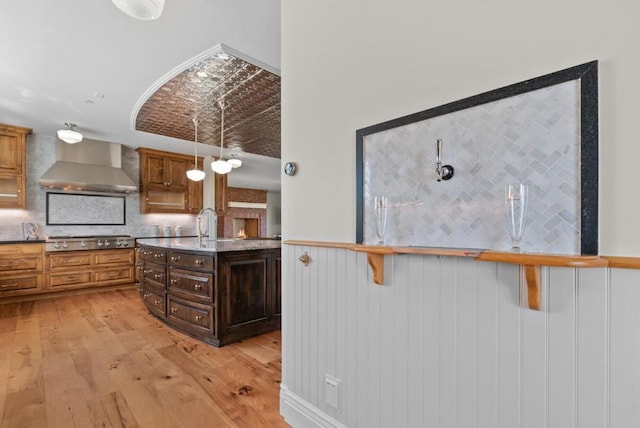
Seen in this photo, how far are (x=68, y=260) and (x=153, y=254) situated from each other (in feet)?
7.76

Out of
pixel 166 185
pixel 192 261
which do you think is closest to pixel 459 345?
pixel 192 261

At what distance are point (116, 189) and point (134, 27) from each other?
384 cm

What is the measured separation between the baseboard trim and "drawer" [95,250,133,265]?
15.3 ft

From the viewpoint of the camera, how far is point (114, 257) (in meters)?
5.20

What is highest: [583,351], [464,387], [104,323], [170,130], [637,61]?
[170,130]

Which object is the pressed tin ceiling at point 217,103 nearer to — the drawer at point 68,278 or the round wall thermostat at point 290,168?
the round wall thermostat at point 290,168

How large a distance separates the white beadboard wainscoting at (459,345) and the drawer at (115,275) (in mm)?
→ 4727

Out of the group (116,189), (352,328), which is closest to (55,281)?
(116,189)

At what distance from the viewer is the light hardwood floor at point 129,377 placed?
1.80 metres

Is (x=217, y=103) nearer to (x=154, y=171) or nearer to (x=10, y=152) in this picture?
(x=154, y=171)

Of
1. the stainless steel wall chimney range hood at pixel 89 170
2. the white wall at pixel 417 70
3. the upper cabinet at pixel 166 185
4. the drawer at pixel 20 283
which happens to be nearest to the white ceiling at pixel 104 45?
the white wall at pixel 417 70

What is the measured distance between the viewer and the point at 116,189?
5340 mm

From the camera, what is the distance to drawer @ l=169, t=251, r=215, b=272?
9.25 ft

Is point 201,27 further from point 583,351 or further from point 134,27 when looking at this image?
point 583,351
